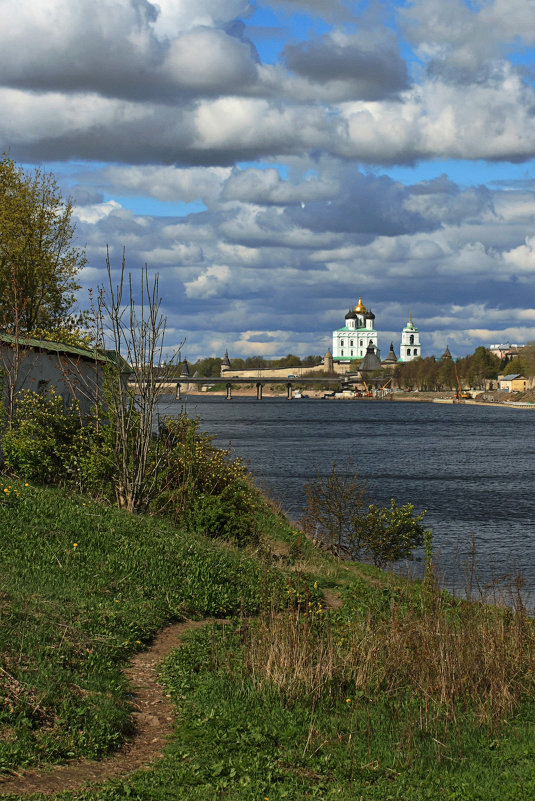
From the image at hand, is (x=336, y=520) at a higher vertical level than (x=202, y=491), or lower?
lower

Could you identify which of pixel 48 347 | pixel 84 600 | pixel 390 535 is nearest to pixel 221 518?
pixel 390 535

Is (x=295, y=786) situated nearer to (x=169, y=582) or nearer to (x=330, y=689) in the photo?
(x=330, y=689)

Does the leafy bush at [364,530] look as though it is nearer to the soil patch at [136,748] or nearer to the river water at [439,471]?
the river water at [439,471]

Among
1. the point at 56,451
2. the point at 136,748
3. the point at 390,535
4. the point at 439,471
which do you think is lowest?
the point at 439,471

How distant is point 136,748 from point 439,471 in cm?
4691

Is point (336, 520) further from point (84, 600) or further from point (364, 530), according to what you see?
point (84, 600)

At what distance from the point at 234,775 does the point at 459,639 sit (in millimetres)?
3514

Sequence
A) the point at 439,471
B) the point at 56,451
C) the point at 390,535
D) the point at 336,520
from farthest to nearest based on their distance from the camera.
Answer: the point at 439,471 → the point at 336,520 → the point at 390,535 → the point at 56,451

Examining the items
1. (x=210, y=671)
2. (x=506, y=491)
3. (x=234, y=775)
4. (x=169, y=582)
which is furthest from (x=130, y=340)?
(x=506, y=491)

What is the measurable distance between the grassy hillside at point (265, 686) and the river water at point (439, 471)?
103 inches

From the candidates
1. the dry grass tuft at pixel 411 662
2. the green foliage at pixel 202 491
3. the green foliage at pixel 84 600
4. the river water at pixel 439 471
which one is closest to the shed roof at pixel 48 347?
the green foliage at pixel 202 491

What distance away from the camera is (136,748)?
26.4 ft

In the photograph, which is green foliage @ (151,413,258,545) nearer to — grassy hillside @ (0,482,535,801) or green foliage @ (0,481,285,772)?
green foliage @ (0,481,285,772)

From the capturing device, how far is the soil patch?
703 centimetres
